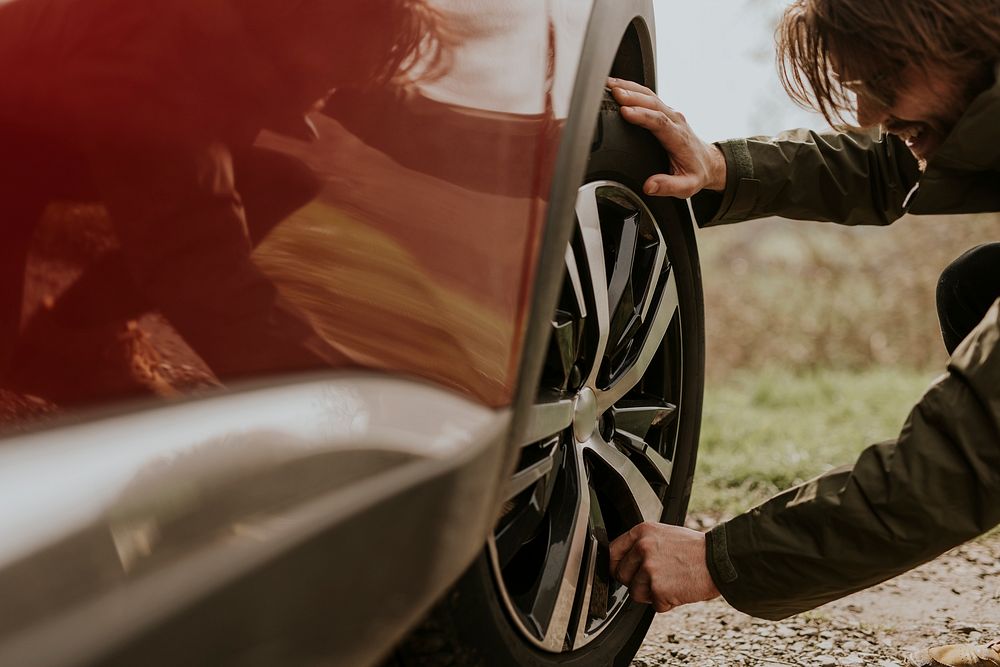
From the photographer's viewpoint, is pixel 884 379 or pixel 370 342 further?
pixel 884 379

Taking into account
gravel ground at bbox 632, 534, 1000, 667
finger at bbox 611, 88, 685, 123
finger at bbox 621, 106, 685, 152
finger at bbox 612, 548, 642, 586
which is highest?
finger at bbox 611, 88, 685, 123

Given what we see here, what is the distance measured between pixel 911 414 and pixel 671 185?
2.16 feet

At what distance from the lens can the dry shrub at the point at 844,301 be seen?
9.00m

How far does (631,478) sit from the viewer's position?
1.96m

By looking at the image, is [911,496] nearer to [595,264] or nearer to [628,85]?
[595,264]

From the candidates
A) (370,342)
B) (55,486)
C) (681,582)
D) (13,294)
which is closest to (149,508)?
(55,486)

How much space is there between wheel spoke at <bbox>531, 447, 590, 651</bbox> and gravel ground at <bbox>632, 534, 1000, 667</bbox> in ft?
1.93

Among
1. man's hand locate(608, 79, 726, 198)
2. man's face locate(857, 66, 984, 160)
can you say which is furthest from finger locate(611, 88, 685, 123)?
man's face locate(857, 66, 984, 160)

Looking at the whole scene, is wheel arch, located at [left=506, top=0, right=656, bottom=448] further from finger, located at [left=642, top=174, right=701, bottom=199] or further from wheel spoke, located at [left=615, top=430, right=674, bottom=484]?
wheel spoke, located at [left=615, top=430, right=674, bottom=484]

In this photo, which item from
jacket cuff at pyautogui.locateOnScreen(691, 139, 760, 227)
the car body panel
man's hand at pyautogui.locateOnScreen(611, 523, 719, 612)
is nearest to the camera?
the car body panel

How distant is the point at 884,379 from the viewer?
6824 millimetres

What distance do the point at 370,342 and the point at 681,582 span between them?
0.98 meters

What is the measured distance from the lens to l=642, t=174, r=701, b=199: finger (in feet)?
6.26

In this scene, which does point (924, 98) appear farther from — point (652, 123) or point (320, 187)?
point (320, 187)
